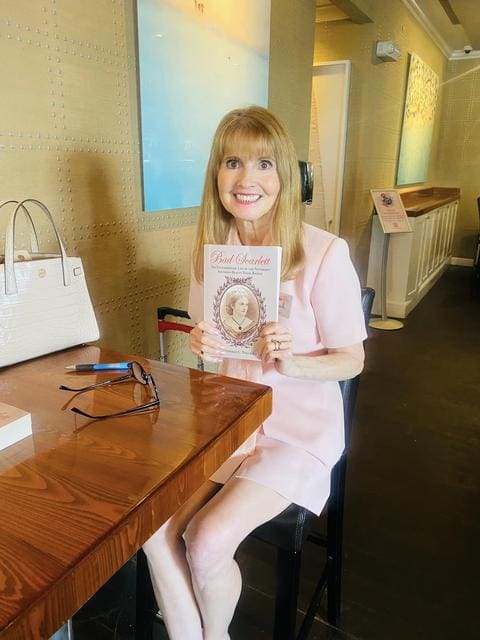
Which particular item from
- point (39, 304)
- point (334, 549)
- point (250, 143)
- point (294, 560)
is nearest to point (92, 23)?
point (250, 143)

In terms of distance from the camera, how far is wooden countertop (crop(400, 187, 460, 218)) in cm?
533

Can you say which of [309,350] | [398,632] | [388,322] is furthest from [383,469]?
[388,322]

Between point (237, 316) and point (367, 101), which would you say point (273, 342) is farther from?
point (367, 101)

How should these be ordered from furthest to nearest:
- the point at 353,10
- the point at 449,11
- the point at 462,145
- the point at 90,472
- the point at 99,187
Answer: the point at 462,145, the point at 449,11, the point at 353,10, the point at 99,187, the point at 90,472

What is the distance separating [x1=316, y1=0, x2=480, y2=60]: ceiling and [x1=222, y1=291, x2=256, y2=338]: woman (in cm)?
372

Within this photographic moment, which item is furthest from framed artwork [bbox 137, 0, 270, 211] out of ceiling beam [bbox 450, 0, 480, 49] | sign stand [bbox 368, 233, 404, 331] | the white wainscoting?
ceiling beam [bbox 450, 0, 480, 49]

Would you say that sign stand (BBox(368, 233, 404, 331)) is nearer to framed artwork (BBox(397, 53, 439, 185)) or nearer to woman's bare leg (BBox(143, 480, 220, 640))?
framed artwork (BBox(397, 53, 439, 185))

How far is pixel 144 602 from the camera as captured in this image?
50.3 inches

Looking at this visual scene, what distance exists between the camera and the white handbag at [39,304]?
1084 millimetres

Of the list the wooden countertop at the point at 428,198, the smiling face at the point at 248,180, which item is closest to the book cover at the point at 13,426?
the smiling face at the point at 248,180

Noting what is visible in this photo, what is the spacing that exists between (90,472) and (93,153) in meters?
1.24

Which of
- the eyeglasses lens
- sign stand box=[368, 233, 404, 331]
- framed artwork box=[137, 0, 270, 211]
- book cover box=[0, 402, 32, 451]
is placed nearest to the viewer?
book cover box=[0, 402, 32, 451]

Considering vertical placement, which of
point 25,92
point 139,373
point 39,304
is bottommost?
point 139,373

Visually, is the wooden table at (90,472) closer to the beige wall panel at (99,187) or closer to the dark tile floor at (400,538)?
the beige wall panel at (99,187)
